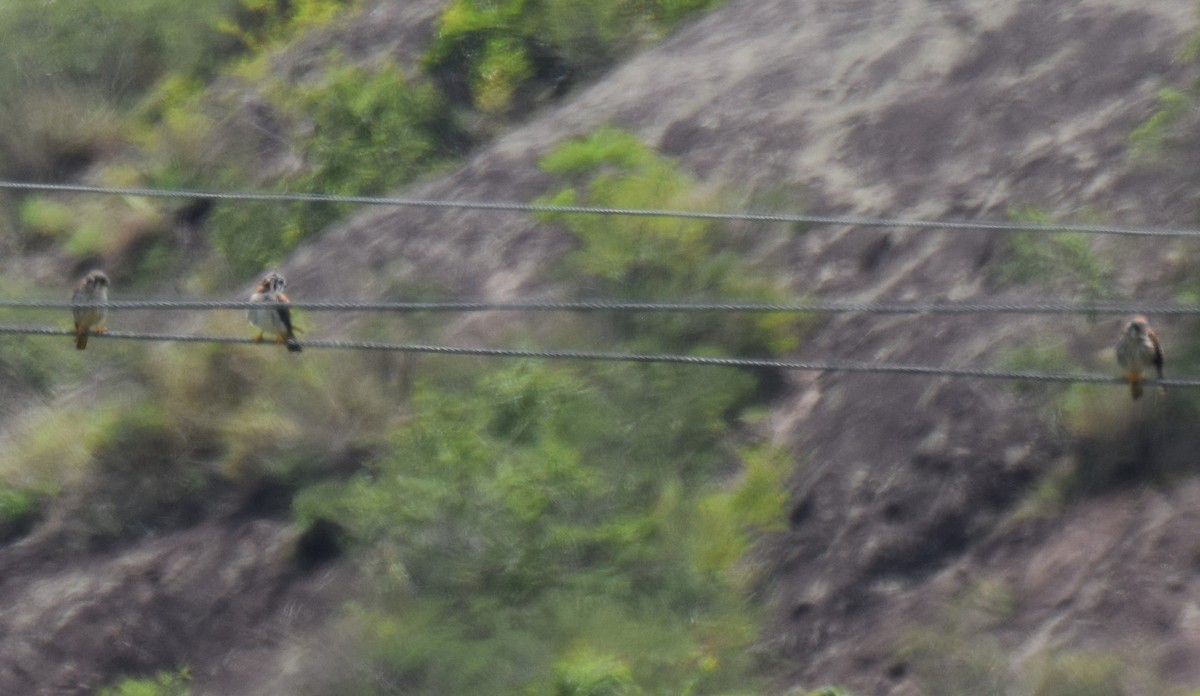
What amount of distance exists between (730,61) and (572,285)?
4.26 meters

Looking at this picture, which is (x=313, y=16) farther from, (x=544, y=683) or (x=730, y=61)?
(x=544, y=683)

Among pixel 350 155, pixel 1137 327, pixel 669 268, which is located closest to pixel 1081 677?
pixel 1137 327

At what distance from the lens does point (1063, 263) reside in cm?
1376

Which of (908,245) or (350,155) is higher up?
(350,155)

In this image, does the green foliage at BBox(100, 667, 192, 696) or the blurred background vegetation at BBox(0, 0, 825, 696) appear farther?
the green foliage at BBox(100, 667, 192, 696)

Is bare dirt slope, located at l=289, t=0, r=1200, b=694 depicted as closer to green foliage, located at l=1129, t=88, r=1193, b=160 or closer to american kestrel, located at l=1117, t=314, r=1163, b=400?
green foliage, located at l=1129, t=88, r=1193, b=160

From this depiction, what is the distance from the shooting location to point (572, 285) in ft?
55.2

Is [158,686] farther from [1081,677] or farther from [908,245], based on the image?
[1081,677]

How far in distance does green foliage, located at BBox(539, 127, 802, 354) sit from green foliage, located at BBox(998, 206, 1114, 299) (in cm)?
232

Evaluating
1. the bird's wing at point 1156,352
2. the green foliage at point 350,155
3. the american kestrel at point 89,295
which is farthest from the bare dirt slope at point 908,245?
the american kestrel at point 89,295

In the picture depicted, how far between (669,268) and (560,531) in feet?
11.3

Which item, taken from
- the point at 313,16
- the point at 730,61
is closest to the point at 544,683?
the point at 730,61

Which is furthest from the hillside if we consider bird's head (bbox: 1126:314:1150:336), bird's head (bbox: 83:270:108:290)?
bird's head (bbox: 83:270:108:290)

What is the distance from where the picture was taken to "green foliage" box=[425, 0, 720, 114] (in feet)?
72.7
